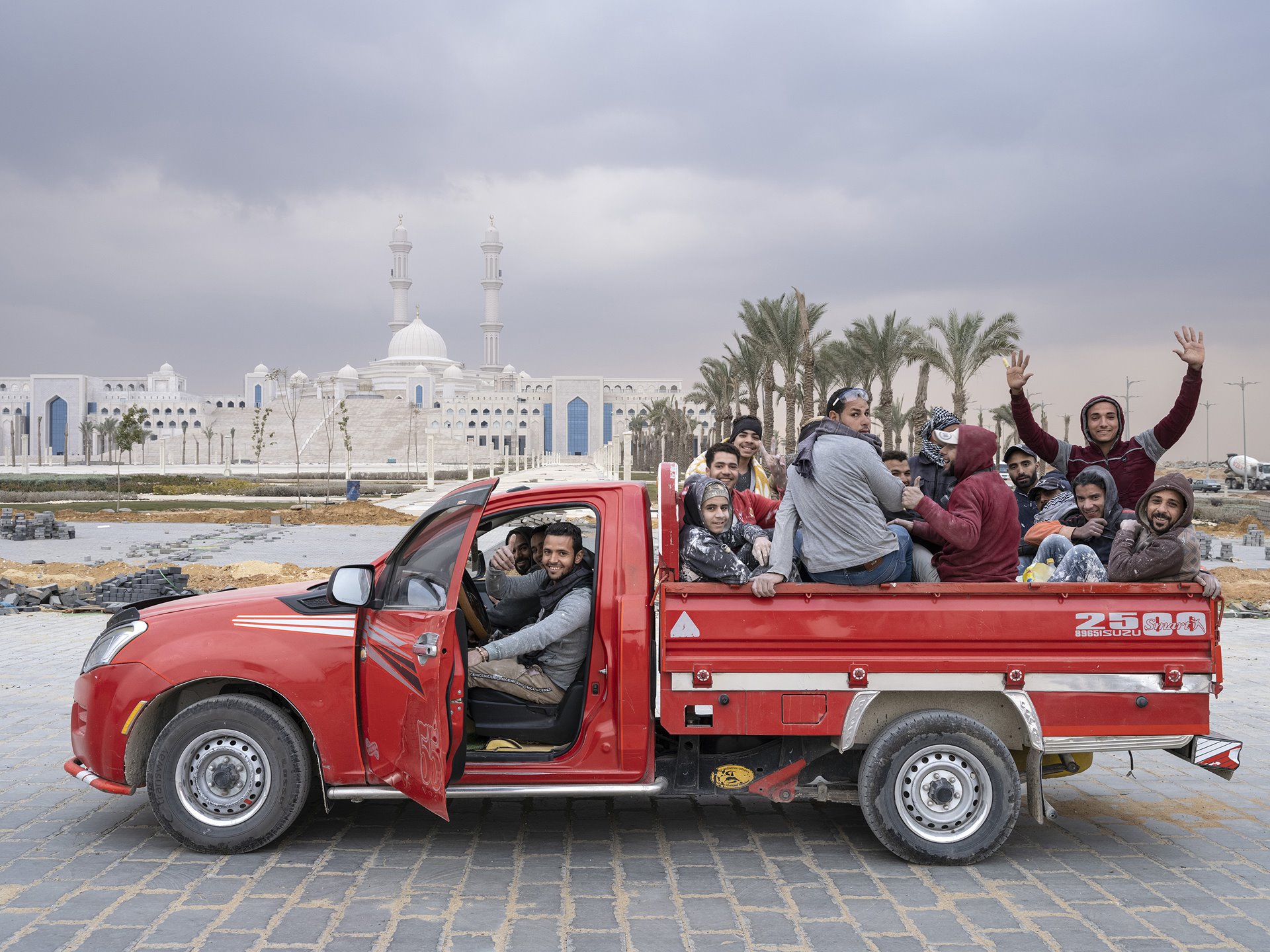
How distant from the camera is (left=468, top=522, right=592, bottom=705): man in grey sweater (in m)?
5.02

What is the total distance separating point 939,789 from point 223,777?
335 cm

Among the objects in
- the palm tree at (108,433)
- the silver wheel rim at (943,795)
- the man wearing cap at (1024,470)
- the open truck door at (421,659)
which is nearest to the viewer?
the open truck door at (421,659)

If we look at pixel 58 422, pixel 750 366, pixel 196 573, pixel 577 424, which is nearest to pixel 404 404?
pixel 577 424

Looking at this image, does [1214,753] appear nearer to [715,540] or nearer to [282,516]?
[715,540]

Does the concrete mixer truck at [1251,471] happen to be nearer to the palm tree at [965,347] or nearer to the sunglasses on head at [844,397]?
the palm tree at [965,347]

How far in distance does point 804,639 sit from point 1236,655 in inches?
339

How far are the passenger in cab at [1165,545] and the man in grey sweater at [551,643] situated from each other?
2645mm

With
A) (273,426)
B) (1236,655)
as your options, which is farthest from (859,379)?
(273,426)

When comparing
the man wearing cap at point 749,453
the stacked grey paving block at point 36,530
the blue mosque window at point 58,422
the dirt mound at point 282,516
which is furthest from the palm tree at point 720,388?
the blue mosque window at point 58,422

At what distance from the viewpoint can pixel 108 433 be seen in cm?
12769

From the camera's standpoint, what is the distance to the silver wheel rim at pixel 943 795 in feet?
16.1

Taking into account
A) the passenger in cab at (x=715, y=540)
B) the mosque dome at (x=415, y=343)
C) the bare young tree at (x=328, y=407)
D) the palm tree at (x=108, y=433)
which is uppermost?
the mosque dome at (x=415, y=343)

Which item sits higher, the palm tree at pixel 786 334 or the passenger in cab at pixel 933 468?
the palm tree at pixel 786 334

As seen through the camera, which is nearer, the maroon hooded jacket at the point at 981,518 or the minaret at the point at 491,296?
the maroon hooded jacket at the point at 981,518
